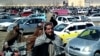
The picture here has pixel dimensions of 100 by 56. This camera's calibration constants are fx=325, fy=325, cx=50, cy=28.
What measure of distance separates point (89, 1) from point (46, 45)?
4168 inches

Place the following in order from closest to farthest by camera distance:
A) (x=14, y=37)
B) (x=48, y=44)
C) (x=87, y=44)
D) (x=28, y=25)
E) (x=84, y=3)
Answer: (x=48, y=44) → (x=14, y=37) → (x=87, y=44) → (x=28, y=25) → (x=84, y=3)

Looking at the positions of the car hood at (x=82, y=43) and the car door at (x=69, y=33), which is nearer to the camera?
the car hood at (x=82, y=43)

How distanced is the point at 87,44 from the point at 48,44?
24.2 feet

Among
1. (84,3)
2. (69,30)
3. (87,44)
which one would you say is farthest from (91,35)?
(84,3)

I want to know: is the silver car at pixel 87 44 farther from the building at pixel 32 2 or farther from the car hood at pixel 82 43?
the building at pixel 32 2

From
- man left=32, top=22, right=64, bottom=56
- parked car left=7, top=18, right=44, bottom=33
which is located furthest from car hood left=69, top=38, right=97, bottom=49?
parked car left=7, top=18, right=44, bottom=33

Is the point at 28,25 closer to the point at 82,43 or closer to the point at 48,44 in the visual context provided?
the point at 82,43

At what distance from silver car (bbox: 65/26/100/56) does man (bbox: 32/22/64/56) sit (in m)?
7.03

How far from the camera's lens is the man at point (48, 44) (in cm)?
497

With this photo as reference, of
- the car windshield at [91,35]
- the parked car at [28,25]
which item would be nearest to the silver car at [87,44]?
the car windshield at [91,35]

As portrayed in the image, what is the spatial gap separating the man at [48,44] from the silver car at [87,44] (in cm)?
703

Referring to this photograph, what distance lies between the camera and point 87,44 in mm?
12320

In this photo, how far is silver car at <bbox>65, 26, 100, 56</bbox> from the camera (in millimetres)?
12125

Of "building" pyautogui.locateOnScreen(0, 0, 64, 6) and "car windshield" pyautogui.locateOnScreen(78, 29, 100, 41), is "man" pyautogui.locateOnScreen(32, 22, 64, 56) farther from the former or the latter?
"building" pyautogui.locateOnScreen(0, 0, 64, 6)
